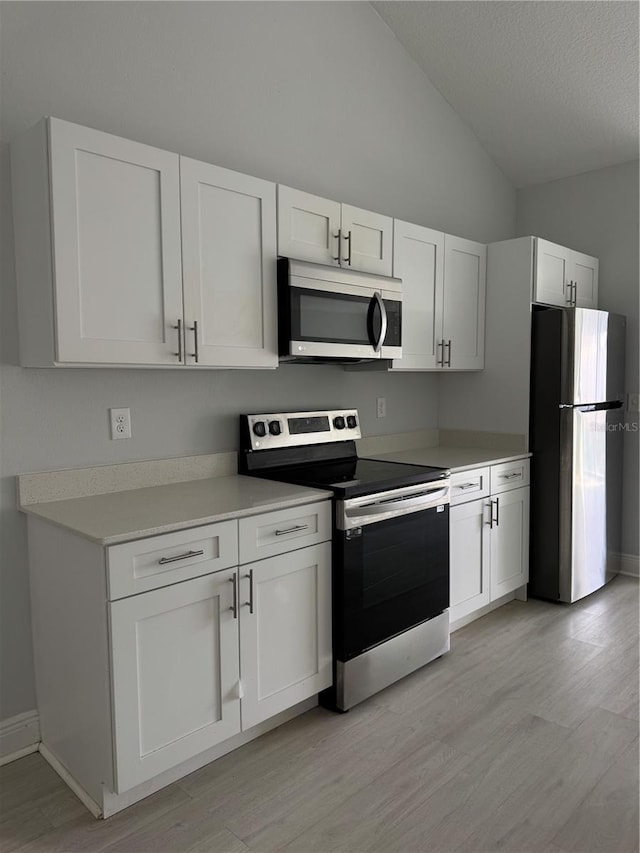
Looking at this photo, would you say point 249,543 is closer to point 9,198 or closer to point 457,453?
point 9,198

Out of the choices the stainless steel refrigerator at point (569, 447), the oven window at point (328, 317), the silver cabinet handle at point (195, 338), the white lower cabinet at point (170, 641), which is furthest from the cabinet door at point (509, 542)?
the silver cabinet handle at point (195, 338)

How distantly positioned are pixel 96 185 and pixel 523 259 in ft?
8.03

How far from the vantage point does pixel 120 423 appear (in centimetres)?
244

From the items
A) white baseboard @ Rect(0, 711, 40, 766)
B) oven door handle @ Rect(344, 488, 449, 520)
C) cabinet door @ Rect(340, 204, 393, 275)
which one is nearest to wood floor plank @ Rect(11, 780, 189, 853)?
white baseboard @ Rect(0, 711, 40, 766)

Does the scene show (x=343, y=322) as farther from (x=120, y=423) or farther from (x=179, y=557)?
(x=179, y=557)

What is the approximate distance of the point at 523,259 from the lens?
3.58 meters

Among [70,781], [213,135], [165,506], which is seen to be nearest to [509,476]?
[165,506]

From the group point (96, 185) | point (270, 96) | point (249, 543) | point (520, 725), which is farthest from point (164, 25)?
point (520, 725)

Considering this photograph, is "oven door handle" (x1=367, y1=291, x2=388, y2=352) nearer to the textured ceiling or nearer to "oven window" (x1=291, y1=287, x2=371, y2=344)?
"oven window" (x1=291, y1=287, x2=371, y2=344)

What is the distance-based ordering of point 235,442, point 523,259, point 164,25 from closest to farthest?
point 164,25 → point 235,442 → point 523,259

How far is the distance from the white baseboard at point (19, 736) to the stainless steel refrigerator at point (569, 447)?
2679mm

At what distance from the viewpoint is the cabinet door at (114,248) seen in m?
1.95

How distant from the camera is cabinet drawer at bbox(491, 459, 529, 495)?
334cm

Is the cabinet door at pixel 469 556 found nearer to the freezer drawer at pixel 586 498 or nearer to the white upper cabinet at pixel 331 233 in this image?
the freezer drawer at pixel 586 498
